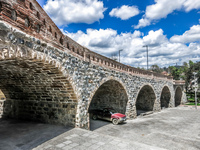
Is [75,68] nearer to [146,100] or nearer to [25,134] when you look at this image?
[25,134]

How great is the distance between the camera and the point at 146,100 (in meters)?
19.9

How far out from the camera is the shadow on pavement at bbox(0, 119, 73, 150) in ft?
18.6

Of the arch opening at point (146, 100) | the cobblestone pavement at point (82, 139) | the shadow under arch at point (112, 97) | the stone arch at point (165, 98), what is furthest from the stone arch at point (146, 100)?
the cobblestone pavement at point (82, 139)

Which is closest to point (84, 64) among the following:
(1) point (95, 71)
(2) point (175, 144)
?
(1) point (95, 71)

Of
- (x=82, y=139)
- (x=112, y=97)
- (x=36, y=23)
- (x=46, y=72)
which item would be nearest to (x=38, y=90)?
(x=46, y=72)

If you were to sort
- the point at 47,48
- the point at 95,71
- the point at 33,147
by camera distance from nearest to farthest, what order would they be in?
the point at 33,147 → the point at 47,48 → the point at 95,71

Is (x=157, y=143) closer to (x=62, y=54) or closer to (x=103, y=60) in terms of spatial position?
(x=103, y=60)

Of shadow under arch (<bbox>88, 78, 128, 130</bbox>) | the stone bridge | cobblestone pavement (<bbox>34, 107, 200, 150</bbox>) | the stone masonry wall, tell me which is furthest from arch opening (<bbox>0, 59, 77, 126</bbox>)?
shadow under arch (<bbox>88, 78, 128, 130</bbox>)

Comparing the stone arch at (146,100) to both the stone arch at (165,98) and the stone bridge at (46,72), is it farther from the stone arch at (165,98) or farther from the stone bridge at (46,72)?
the stone bridge at (46,72)

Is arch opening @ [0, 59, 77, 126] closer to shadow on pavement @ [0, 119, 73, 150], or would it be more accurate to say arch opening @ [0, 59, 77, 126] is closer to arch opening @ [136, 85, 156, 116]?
shadow on pavement @ [0, 119, 73, 150]

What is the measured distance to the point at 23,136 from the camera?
6.68 metres

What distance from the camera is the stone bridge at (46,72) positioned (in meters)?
4.54

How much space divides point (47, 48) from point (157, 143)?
7.27 m

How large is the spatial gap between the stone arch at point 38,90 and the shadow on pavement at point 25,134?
70 centimetres
